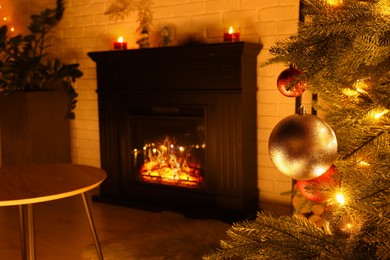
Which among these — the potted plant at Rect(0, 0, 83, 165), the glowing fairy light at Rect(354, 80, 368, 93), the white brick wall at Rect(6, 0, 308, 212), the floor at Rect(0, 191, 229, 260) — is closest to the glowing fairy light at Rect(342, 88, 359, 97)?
the glowing fairy light at Rect(354, 80, 368, 93)

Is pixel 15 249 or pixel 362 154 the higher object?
pixel 362 154

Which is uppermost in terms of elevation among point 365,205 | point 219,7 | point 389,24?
point 219,7

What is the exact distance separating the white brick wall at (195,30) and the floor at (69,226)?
52cm

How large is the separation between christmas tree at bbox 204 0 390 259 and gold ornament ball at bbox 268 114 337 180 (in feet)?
0.07

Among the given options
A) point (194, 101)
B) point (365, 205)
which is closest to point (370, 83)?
→ point (365, 205)

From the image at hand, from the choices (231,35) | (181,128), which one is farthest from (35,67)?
(231,35)

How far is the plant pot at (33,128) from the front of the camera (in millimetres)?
3680

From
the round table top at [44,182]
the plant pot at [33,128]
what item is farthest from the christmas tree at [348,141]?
the plant pot at [33,128]

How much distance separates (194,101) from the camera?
2975 mm

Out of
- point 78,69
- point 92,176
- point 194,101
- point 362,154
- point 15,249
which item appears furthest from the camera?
point 78,69

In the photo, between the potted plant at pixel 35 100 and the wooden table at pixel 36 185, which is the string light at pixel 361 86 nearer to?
the wooden table at pixel 36 185

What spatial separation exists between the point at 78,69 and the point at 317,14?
3.15 metres

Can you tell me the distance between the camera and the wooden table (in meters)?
1.55

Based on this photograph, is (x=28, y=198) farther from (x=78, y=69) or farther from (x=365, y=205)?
(x=78, y=69)
